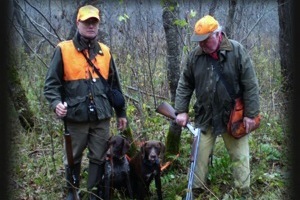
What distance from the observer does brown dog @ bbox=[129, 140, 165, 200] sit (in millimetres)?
4910

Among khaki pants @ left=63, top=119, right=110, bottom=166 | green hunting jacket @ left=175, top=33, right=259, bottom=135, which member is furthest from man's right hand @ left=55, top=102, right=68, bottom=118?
green hunting jacket @ left=175, top=33, right=259, bottom=135

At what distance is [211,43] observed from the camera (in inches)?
173

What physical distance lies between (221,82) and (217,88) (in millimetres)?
77

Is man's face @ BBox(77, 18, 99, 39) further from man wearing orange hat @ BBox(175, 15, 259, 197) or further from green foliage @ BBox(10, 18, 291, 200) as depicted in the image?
green foliage @ BBox(10, 18, 291, 200)

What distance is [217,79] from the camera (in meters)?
4.45

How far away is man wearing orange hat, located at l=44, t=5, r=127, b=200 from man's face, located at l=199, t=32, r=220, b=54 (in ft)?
3.43

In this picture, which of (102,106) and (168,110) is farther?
(168,110)

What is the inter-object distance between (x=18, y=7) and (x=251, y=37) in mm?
5403

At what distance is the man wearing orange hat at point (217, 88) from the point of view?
4414 millimetres

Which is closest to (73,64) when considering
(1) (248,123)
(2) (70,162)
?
(2) (70,162)

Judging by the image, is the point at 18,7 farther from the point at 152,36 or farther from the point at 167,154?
the point at 167,154

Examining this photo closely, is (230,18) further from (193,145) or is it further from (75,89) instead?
(75,89)

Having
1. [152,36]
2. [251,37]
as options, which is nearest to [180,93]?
[152,36]

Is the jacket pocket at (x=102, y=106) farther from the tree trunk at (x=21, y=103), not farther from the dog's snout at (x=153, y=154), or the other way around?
the tree trunk at (x=21, y=103)
